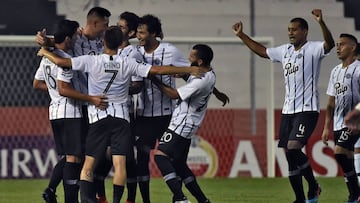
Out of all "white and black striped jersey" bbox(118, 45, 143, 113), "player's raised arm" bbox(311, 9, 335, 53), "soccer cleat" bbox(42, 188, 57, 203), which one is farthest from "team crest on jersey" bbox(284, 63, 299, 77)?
"soccer cleat" bbox(42, 188, 57, 203)

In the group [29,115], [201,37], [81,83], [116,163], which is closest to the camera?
[116,163]

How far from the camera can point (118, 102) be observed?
409 inches

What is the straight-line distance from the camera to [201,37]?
20.6 m

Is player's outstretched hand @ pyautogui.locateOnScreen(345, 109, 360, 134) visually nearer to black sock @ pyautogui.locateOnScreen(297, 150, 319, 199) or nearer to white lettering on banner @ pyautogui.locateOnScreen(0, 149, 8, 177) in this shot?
black sock @ pyautogui.locateOnScreen(297, 150, 319, 199)

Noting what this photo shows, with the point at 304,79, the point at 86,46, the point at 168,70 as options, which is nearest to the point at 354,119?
the point at 168,70

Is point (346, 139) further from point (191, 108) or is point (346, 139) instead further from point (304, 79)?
point (191, 108)

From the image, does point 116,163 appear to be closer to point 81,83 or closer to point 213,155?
point 81,83

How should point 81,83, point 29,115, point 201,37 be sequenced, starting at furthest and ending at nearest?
point 201,37 → point 29,115 → point 81,83

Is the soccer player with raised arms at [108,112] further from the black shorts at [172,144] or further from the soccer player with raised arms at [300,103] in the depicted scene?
the soccer player with raised arms at [300,103]

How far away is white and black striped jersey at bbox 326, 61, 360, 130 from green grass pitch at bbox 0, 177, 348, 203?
112cm

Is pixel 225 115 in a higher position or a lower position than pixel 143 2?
lower

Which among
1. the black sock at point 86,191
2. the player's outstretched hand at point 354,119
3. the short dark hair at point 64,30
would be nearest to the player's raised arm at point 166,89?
the short dark hair at point 64,30

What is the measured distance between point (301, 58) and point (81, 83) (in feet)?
7.35

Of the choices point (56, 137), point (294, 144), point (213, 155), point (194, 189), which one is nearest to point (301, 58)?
point (294, 144)
